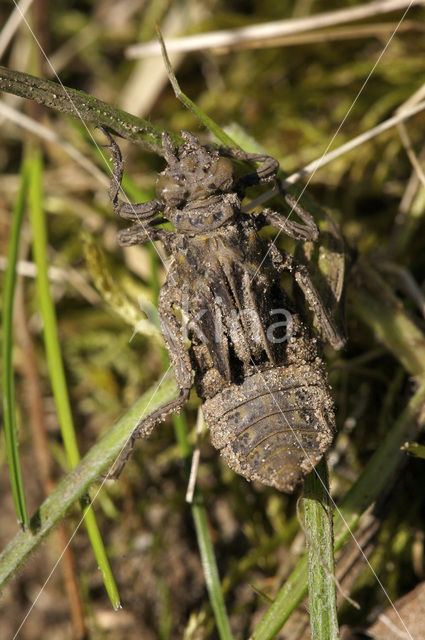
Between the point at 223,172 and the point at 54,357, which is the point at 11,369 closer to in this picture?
Result: the point at 54,357

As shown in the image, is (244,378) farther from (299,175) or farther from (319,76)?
(319,76)

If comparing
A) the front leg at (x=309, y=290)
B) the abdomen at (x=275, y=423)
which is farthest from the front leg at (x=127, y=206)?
the abdomen at (x=275, y=423)

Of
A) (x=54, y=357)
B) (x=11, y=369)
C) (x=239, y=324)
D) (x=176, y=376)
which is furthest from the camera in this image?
(x=54, y=357)

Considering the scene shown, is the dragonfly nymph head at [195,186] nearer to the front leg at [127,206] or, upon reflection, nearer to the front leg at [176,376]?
the front leg at [127,206]

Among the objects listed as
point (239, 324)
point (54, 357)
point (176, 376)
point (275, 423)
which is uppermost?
point (54, 357)

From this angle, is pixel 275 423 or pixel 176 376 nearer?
pixel 275 423

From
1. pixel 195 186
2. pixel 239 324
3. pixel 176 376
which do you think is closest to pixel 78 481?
pixel 176 376
